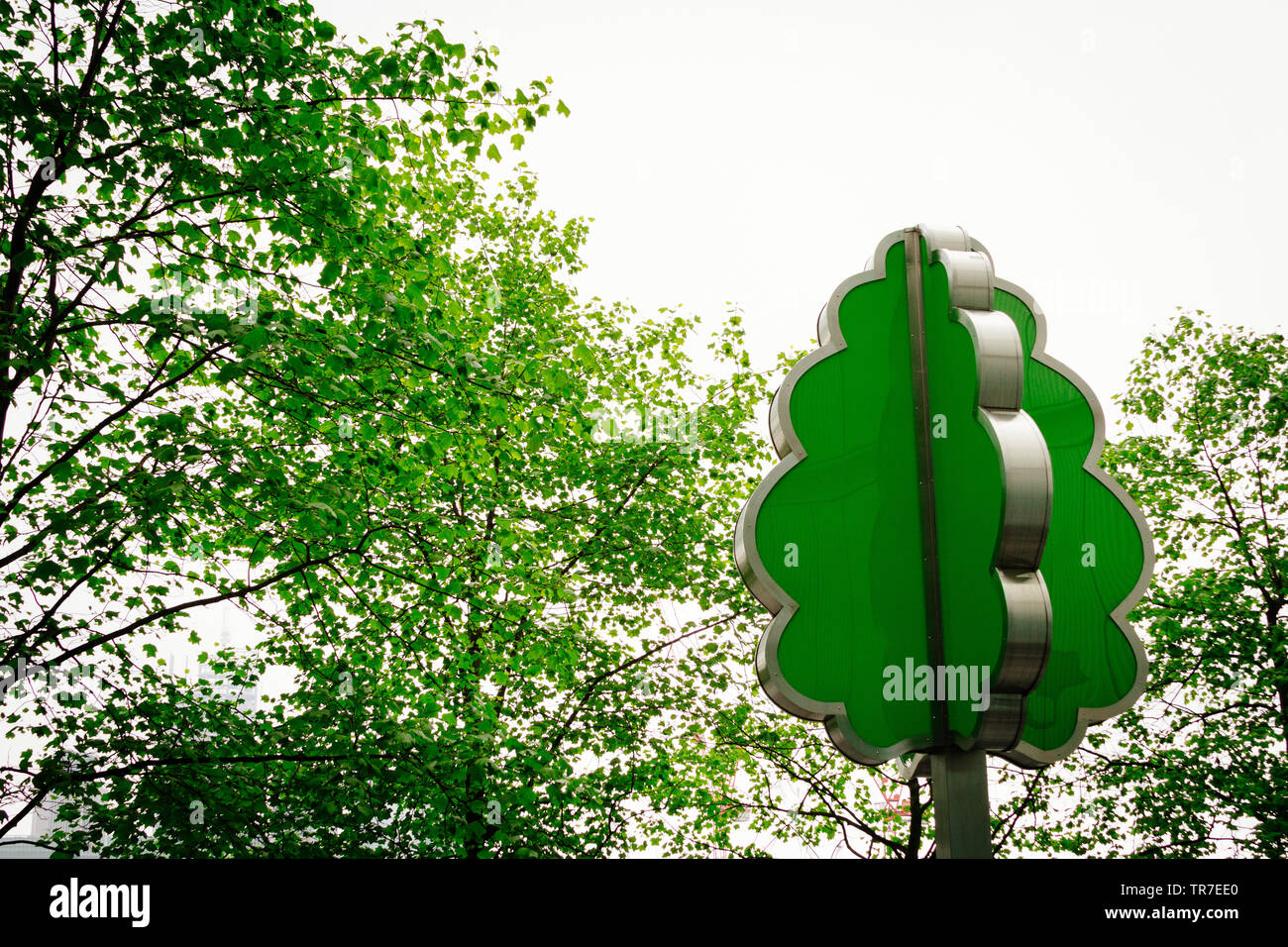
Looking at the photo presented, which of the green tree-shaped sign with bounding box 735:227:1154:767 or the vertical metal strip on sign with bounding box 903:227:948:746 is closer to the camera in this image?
the green tree-shaped sign with bounding box 735:227:1154:767

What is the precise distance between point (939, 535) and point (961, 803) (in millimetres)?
1389

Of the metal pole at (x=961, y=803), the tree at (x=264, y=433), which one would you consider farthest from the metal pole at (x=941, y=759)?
the tree at (x=264, y=433)

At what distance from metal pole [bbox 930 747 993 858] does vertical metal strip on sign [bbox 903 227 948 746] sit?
161mm

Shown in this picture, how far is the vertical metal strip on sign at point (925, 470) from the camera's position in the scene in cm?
534

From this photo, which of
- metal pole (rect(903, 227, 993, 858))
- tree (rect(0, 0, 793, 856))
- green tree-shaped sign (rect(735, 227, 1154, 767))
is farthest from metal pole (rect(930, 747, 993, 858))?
tree (rect(0, 0, 793, 856))

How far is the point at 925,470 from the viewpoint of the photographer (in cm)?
555

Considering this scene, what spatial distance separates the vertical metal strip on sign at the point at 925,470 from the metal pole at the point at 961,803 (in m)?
0.16

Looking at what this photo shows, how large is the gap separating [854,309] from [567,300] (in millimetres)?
11208

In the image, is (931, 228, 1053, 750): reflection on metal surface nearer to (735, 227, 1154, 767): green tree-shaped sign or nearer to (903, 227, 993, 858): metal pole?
(735, 227, 1154, 767): green tree-shaped sign

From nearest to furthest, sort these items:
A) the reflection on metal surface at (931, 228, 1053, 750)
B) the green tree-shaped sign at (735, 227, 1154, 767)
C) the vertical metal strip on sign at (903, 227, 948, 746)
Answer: the reflection on metal surface at (931, 228, 1053, 750)
the green tree-shaped sign at (735, 227, 1154, 767)
the vertical metal strip on sign at (903, 227, 948, 746)

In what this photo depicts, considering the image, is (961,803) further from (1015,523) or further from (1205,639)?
(1205,639)

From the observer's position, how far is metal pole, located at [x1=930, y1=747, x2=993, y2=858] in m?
5.20

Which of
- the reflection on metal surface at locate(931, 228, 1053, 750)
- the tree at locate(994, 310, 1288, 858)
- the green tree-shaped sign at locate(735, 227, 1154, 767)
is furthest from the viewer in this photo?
the tree at locate(994, 310, 1288, 858)

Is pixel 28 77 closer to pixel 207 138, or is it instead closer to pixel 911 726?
pixel 207 138
